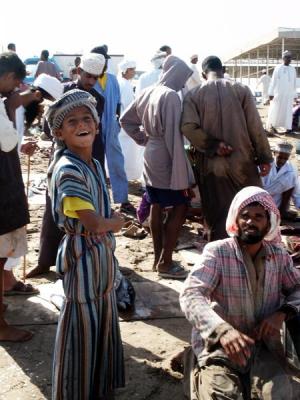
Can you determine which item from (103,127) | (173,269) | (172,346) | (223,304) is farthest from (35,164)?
(223,304)

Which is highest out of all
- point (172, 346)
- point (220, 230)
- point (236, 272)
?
point (236, 272)

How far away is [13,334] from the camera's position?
3.67 m

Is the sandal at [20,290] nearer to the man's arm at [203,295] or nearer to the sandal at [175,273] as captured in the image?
the sandal at [175,273]

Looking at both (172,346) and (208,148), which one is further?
(208,148)

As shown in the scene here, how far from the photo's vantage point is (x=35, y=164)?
10.4 metres

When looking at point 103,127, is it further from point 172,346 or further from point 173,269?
point 172,346

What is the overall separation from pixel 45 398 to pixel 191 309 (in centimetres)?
112

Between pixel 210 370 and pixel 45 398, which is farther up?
pixel 210 370

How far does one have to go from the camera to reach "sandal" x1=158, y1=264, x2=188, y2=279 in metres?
4.86

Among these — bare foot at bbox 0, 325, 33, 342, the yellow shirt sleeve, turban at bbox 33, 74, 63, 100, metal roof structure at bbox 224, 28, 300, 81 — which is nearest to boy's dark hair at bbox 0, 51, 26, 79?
turban at bbox 33, 74, 63, 100

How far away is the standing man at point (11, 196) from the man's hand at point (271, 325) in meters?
1.75

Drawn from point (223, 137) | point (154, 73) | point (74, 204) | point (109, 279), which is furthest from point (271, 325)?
point (154, 73)

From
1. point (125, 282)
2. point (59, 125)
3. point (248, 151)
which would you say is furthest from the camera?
point (248, 151)

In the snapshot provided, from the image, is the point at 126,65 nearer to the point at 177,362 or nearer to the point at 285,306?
the point at 177,362
